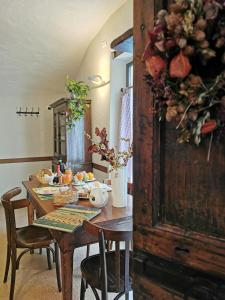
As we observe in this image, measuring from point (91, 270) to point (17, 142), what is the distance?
3.83 metres

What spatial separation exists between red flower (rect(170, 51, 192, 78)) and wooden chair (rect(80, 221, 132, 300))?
1016 mm

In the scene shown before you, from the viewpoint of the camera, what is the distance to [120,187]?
6.77 ft

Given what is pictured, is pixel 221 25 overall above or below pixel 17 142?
above

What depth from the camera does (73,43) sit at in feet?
13.1

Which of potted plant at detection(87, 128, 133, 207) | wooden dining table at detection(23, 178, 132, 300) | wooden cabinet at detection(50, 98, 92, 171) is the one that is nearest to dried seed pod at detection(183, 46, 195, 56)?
wooden dining table at detection(23, 178, 132, 300)

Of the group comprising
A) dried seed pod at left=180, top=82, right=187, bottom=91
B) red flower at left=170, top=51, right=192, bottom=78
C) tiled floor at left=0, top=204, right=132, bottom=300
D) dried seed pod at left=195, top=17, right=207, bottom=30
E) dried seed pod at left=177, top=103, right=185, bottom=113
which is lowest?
tiled floor at left=0, top=204, right=132, bottom=300

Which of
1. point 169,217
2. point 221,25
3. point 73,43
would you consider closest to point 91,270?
point 169,217

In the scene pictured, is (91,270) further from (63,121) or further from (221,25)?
(63,121)

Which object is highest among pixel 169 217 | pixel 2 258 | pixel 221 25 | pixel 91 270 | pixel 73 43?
pixel 73 43

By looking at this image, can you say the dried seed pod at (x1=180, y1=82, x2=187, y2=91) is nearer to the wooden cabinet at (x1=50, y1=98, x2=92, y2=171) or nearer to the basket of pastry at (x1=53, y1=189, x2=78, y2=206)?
the basket of pastry at (x1=53, y1=189, x2=78, y2=206)

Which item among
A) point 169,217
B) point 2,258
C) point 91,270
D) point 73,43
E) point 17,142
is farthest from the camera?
point 17,142

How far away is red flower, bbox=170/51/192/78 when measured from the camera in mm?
675

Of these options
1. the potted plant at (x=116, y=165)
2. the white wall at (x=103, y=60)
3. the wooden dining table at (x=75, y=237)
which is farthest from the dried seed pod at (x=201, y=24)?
the white wall at (x=103, y=60)

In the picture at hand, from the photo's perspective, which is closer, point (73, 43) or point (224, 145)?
point (224, 145)
